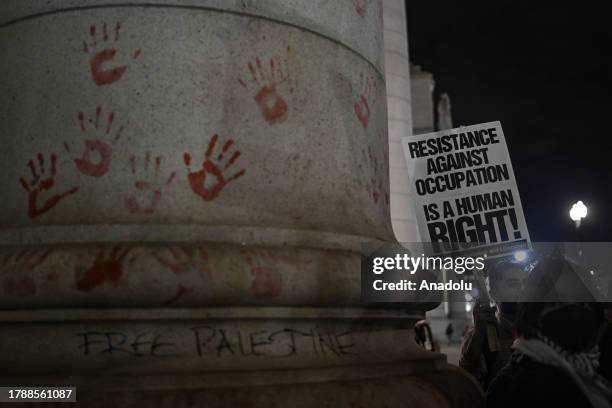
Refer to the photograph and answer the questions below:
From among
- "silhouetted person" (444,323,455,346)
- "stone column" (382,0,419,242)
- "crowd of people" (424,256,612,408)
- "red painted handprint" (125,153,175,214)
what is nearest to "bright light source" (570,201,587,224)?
"stone column" (382,0,419,242)

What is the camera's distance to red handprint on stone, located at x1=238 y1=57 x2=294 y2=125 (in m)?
3.22

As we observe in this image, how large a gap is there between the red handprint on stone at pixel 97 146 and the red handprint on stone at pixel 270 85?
0.67 m

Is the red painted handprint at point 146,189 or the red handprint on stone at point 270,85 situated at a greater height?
the red handprint on stone at point 270,85

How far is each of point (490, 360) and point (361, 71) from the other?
3201mm

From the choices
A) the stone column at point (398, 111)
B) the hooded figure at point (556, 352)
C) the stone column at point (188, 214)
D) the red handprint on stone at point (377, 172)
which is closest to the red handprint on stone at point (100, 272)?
the stone column at point (188, 214)

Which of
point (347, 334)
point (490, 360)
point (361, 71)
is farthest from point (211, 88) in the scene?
point (490, 360)

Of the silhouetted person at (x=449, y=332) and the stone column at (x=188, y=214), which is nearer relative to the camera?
the stone column at (x=188, y=214)

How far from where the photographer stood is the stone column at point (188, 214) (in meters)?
2.73

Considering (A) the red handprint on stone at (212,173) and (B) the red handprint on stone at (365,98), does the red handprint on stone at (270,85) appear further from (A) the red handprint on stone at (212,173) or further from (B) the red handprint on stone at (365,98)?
(B) the red handprint on stone at (365,98)

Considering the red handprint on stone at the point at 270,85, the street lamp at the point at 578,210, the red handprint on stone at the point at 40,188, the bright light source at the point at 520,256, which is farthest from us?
the street lamp at the point at 578,210

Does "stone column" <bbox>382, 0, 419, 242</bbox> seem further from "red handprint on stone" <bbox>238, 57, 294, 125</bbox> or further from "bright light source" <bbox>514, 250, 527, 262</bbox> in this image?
"red handprint on stone" <bbox>238, 57, 294, 125</bbox>

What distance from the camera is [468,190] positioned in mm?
5188

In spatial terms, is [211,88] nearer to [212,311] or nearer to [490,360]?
[212,311]

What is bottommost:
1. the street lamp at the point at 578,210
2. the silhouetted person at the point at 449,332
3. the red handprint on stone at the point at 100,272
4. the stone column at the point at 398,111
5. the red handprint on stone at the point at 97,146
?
the silhouetted person at the point at 449,332
